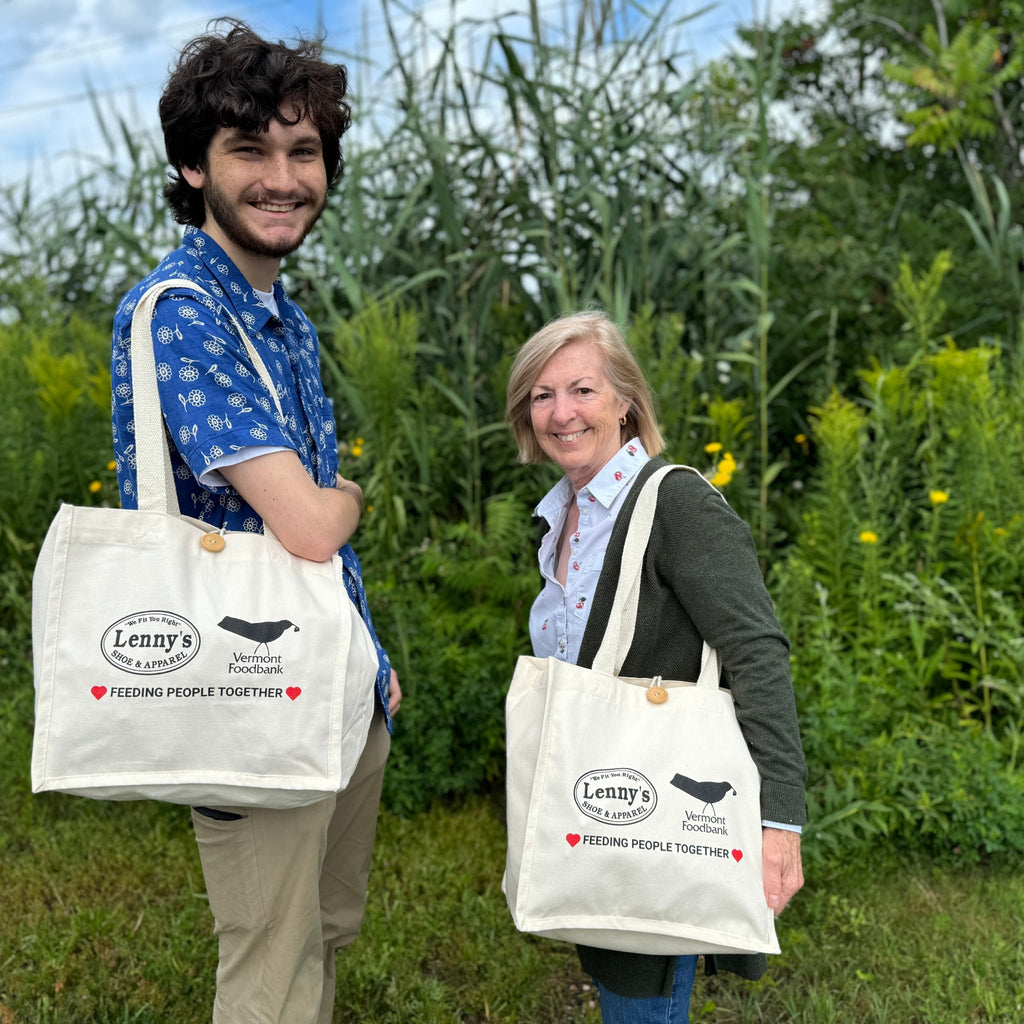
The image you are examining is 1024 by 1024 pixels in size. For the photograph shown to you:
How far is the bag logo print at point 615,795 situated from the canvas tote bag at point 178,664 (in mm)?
374

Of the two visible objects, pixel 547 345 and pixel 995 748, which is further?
pixel 995 748

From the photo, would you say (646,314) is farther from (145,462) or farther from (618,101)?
(145,462)

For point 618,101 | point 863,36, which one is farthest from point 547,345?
point 863,36

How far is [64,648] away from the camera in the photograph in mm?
1440

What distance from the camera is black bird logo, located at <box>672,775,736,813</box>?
1.49 metres

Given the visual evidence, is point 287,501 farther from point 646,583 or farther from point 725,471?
point 725,471

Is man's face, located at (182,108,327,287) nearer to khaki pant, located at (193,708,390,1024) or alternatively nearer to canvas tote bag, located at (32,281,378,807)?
canvas tote bag, located at (32,281,378,807)

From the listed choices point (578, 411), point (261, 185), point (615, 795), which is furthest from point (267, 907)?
point (261, 185)

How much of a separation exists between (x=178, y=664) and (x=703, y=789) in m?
0.80

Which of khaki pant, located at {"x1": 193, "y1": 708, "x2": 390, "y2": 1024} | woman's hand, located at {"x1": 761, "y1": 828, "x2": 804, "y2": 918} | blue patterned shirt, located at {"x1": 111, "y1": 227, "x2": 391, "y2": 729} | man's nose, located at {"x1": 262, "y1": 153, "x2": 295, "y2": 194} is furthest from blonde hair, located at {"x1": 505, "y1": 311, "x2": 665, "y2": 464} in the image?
khaki pant, located at {"x1": 193, "y1": 708, "x2": 390, "y2": 1024}

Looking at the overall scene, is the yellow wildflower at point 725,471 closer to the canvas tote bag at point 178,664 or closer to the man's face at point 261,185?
the man's face at point 261,185

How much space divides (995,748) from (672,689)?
220 centimetres

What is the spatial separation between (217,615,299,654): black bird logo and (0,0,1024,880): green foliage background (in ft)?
6.67

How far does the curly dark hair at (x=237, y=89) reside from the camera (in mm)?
1635
